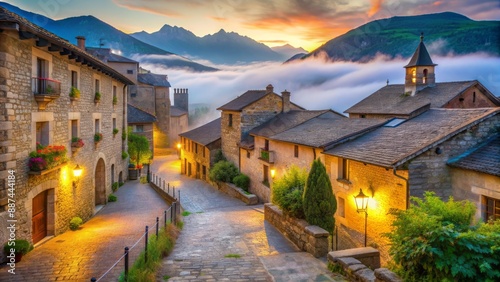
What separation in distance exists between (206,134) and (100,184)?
56.6 feet

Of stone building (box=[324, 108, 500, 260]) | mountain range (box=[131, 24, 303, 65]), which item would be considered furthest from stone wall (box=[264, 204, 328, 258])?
mountain range (box=[131, 24, 303, 65])

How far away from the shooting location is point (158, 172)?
40.1 m

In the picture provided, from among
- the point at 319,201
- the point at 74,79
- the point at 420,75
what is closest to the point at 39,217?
the point at 74,79

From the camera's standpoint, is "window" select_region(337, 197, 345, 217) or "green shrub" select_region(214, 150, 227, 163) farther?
"green shrub" select_region(214, 150, 227, 163)

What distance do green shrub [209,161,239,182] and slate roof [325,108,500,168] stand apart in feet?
47.9

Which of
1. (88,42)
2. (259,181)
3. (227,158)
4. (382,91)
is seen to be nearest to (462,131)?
(259,181)

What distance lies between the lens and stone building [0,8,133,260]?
384 inches

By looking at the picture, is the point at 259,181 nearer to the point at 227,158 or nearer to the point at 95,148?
the point at 227,158

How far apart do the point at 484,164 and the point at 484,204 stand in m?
1.29

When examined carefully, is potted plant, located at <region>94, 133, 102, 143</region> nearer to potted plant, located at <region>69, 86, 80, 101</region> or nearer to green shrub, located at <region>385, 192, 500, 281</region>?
potted plant, located at <region>69, 86, 80, 101</region>

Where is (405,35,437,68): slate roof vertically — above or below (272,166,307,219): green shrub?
above

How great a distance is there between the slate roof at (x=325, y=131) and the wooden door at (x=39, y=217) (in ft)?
38.1

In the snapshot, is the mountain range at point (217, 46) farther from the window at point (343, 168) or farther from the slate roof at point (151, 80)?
the window at point (343, 168)

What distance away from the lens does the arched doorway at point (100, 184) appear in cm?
2070
